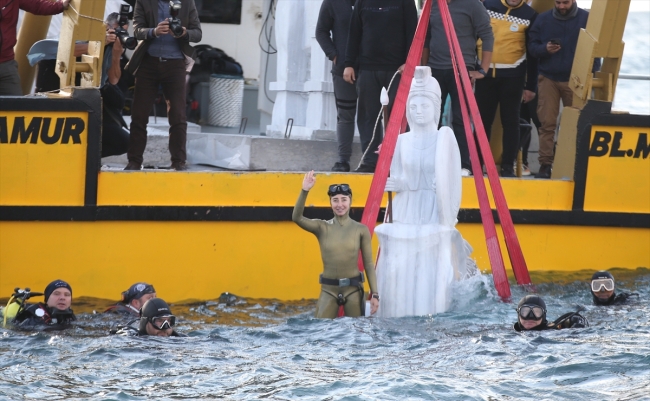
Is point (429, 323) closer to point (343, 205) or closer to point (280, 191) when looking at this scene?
point (343, 205)

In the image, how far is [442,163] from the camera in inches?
384

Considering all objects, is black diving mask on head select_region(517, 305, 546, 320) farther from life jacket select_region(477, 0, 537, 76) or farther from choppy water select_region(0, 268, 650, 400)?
life jacket select_region(477, 0, 537, 76)

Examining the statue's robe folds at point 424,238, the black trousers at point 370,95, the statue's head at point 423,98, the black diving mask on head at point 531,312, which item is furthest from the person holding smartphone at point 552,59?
the black diving mask on head at point 531,312

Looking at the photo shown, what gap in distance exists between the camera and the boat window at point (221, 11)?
18.6 m

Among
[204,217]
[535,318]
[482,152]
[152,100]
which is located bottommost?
[535,318]

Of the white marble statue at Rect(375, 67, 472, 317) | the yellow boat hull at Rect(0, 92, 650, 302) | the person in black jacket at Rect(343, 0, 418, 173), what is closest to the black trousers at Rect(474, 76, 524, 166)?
the yellow boat hull at Rect(0, 92, 650, 302)

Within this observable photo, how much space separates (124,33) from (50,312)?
2.70 metres

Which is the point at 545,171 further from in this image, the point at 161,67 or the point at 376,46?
the point at 161,67

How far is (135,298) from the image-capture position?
32.2 ft

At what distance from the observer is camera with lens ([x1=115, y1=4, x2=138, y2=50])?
34.6ft

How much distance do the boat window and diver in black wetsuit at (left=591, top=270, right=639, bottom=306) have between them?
9.60 metres

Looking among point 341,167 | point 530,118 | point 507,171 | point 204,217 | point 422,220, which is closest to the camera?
point 422,220

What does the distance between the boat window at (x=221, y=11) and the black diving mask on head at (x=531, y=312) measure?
10.4 m

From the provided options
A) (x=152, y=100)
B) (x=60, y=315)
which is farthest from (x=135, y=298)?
(x=152, y=100)
